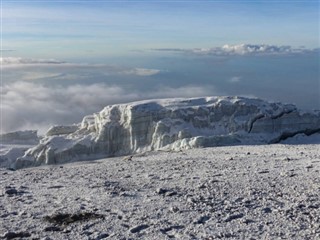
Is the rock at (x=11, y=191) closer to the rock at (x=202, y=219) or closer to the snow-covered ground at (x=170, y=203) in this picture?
the snow-covered ground at (x=170, y=203)

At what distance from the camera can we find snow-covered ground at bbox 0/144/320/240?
1239 cm

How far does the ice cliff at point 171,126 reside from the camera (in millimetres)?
38438

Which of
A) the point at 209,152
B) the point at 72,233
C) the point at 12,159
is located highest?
the point at 72,233

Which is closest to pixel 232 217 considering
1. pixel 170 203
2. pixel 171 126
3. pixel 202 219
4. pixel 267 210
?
pixel 202 219

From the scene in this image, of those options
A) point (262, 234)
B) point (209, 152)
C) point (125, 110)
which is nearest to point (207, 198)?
point (262, 234)

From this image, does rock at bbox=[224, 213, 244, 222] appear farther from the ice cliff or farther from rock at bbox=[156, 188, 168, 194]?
the ice cliff

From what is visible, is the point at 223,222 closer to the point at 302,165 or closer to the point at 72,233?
the point at 72,233

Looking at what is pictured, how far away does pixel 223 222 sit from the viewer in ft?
42.0

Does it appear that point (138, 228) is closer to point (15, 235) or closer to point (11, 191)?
point (15, 235)

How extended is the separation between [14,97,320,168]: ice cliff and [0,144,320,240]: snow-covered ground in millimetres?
17100

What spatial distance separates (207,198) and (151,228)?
3001 millimetres

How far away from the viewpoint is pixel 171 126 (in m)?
38.6

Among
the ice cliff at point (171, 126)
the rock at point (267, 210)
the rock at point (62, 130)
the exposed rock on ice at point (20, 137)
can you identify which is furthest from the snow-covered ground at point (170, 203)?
the exposed rock on ice at point (20, 137)

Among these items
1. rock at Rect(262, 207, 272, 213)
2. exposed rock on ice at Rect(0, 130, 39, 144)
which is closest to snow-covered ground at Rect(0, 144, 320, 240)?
rock at Rect(262, 207, 272, 213)
